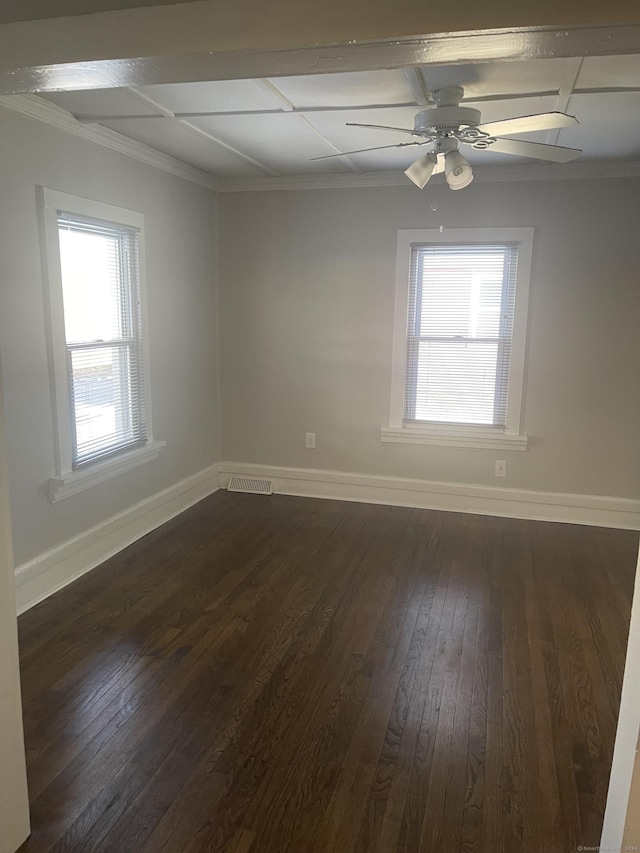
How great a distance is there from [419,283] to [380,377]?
2.50 feet

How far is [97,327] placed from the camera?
361 centimetres

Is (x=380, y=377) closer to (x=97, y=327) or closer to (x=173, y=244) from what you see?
(x=173, y=244)

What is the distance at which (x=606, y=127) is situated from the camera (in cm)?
326

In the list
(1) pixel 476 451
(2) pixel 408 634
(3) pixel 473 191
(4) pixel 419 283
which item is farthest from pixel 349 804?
(3) pixel 473 191

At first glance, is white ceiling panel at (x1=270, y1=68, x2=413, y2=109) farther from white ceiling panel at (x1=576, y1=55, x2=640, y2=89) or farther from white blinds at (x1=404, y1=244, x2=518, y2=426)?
white blinds at (x1=404, y1=244, x2=518, y2=426)

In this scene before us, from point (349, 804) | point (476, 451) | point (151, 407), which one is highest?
point (151, 407)

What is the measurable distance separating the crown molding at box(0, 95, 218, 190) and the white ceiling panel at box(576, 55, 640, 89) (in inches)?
93.8

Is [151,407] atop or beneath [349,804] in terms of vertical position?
atop

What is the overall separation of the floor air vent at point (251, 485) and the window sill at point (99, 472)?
1016 mm

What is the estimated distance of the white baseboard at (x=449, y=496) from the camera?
14.7 ft

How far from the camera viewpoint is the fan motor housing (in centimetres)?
273

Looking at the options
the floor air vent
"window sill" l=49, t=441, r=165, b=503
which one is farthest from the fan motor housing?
the floor air vent

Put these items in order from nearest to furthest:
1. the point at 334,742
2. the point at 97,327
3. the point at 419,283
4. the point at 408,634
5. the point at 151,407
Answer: the point at 334,742 < the point at 408,634 < the point at 97,327 < the point at 151,407 < the point at 419,283

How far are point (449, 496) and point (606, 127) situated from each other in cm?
266
